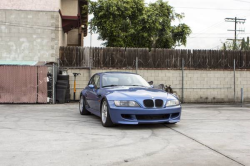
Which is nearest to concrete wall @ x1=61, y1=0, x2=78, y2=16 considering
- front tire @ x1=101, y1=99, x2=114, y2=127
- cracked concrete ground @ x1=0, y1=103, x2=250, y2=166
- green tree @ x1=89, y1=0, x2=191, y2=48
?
green tree @ x1=89, y1=0, x2=191, y2=48

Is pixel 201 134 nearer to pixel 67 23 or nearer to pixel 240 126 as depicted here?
pixel 240 126

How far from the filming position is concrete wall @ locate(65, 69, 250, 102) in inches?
675

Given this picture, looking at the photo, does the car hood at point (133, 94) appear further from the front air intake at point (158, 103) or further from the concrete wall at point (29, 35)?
the concrete wall at point (29, 35)

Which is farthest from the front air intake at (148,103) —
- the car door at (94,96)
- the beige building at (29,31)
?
the beige building at (29,31)

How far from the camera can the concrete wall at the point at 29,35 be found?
17.5m

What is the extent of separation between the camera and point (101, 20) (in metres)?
31.4

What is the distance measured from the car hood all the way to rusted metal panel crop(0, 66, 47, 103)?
25.3 ft

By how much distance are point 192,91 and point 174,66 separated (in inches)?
68.0

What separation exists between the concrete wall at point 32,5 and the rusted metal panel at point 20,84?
4773mm

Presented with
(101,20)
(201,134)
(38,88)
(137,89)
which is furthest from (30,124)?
(101,20)

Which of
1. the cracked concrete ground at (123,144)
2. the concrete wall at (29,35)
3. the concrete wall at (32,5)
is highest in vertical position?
the concrete wall at (32,5)

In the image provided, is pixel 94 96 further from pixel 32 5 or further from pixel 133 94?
pixel 32 5

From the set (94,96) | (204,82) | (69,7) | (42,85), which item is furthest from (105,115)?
(69,7)

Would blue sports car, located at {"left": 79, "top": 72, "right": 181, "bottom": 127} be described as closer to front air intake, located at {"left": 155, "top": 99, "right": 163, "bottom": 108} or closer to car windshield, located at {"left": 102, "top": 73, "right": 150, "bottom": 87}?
front air intake, located at {"left": 155, "top": 99, "right": 163, "bottom": 108}
